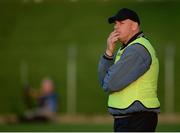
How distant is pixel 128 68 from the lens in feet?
22.4

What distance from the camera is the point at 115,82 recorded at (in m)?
6.87

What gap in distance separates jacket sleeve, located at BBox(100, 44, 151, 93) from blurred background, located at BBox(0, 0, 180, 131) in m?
18.2

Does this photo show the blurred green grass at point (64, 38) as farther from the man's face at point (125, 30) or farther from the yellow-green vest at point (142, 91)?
the yellow-green vest at point (142, 91)

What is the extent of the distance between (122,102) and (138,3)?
21.9 metres

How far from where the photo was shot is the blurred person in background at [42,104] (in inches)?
898

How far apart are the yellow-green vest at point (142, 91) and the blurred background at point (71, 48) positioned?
18.1 m

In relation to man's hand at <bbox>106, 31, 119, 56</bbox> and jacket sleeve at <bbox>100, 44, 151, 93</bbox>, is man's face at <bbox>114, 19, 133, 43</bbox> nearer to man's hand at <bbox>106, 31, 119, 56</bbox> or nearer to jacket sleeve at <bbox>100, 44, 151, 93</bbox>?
man's hand at <bbox>106, 31, 119, 56</bbox>

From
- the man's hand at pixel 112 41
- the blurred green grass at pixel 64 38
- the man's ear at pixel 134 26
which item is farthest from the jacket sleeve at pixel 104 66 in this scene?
the blurred green grass at pixel 64 38

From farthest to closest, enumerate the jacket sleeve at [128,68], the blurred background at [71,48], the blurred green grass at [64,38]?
the blurred green grass at [64,38] → the blurred background at [71,48] → the jacket sleeve at [128,68]

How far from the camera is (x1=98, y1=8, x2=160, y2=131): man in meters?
6.85

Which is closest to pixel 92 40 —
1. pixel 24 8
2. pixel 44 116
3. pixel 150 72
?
pixel 24 8

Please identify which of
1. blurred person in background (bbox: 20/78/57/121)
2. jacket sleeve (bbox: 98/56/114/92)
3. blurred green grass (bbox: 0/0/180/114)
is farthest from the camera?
blurred green grass (bbox: 0/0/180/114)

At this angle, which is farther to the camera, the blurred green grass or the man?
the blurred green grass

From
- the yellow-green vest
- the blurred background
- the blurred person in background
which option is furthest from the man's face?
the blurred background
